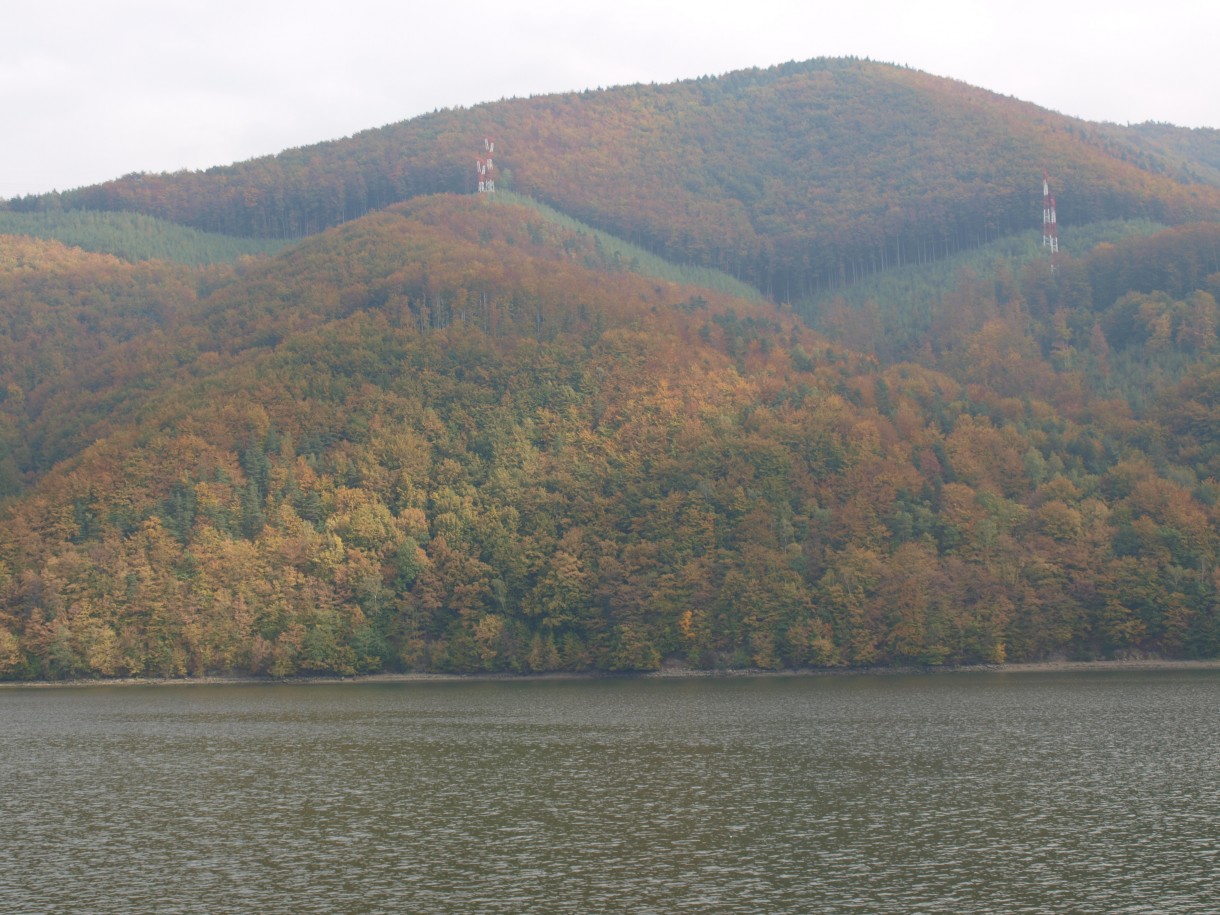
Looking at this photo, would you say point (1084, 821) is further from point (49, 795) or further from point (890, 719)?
point (49, 795)

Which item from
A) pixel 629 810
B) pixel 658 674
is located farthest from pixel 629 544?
pixel 629 810

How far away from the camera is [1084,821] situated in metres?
53.4

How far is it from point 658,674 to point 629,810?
95.0 metres

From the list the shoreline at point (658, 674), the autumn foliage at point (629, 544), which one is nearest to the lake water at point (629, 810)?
the shoreline at point (658, 674)

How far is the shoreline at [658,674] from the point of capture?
466ft

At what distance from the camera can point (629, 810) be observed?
5809 centimetres

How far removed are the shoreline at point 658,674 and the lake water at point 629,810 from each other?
130 ft

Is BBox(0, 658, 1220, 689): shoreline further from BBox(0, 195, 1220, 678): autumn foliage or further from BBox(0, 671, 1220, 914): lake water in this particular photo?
BBox(0, 671, 1220, 914): lake water

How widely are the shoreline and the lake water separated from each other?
39588mm

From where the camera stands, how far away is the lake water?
43750 millimetres

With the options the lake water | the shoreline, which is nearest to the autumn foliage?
the shoreline

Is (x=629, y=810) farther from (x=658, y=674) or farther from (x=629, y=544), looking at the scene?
(x=629, y=544)

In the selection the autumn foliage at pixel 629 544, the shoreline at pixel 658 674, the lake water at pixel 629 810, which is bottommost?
the shoreline at pixel 658 674

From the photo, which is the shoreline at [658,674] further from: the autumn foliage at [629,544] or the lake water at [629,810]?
the lake water at [629,810]
